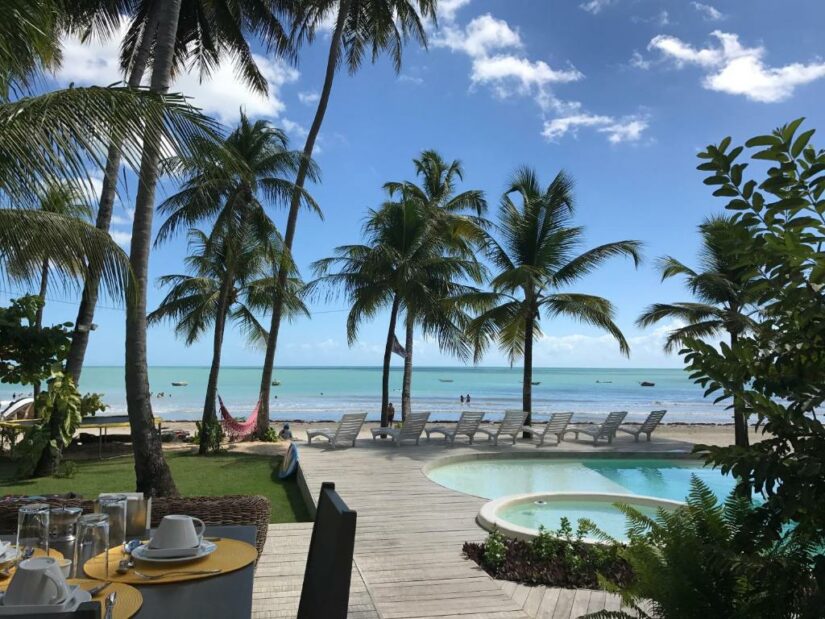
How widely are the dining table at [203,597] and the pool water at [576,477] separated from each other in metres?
8.67

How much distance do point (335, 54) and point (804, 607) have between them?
1716 centimetres

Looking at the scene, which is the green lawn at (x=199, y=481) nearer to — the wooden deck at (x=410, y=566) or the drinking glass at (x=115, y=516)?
the wooden deck at (x=410, y=566)

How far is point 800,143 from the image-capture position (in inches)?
60.0

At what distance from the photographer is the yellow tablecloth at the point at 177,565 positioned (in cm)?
231

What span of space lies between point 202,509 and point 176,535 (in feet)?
8.50

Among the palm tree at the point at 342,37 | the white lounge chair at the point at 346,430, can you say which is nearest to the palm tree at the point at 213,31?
the palm tree at the point at 342,37

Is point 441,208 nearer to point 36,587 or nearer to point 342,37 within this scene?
point 342,37

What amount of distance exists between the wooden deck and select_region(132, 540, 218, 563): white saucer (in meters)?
1.94

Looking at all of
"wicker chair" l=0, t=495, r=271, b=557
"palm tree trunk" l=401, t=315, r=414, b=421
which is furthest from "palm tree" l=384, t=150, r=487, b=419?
"wicker chair" l=0, t=495, r=271, b=557

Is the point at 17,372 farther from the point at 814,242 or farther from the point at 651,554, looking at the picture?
the point at 814,242

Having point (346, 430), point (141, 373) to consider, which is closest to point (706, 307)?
point (346, 430)

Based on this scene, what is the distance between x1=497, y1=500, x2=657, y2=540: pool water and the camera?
7.99m

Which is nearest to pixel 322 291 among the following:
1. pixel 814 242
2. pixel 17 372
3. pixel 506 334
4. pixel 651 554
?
pixel 506 334

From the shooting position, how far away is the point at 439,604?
4.45m
